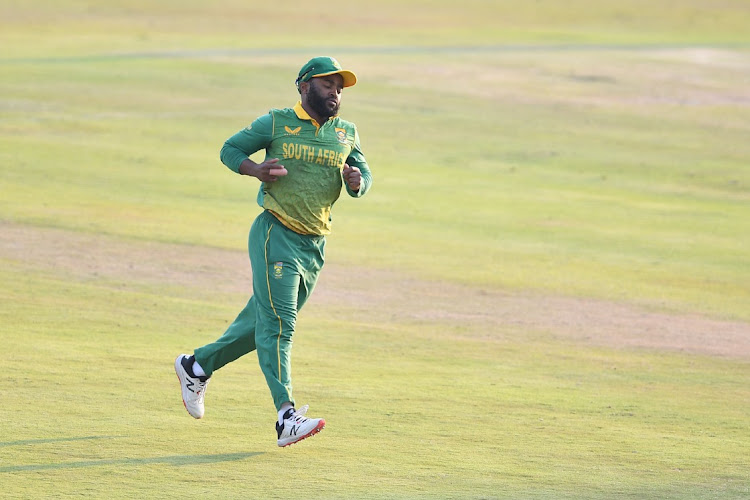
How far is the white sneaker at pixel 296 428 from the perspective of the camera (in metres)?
6.73

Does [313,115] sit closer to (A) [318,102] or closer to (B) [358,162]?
(A) [318,102]

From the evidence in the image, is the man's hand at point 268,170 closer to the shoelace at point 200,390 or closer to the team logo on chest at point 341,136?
the team logo on chest at point 341,136

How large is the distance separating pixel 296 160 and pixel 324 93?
16.8 inches

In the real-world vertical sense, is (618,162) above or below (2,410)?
below

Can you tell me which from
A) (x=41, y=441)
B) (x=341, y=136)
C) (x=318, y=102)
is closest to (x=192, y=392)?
(x=41, y=441)

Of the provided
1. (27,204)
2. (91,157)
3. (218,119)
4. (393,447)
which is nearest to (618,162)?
(218,119)

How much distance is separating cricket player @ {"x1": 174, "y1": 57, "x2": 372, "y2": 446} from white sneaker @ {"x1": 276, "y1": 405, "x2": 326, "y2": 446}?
0.37 m

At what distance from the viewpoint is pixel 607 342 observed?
1098cm

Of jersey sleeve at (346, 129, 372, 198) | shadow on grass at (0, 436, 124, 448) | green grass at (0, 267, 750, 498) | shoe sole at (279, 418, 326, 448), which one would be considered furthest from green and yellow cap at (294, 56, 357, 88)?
shadow on grass at (0, 436, 124, 448)

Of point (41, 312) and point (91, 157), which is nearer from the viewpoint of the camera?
point (41, 312)

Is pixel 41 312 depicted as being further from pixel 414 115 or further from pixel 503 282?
pixel 414 115

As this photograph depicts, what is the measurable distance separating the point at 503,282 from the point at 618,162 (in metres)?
9.22

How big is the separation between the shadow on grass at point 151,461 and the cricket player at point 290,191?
0.50 metres

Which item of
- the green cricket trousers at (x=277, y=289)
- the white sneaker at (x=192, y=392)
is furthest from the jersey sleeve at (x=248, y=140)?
the white sneaker at (x=192, y=392)
